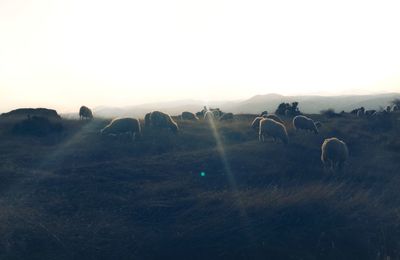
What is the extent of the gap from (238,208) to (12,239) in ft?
24.6

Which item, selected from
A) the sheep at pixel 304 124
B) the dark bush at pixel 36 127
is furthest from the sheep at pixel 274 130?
the dark bush at pixel 36 127

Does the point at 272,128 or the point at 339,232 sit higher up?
the point at 272,128

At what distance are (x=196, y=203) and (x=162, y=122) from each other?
17.1 meters

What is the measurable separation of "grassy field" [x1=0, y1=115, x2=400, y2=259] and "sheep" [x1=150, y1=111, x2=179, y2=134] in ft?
17.0

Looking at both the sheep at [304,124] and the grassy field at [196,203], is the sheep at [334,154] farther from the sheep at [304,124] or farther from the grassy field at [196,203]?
the sheep at [304,124]

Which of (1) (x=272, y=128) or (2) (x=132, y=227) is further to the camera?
(1) (x=272, y=128)

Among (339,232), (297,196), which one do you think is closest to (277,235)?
(339,232)

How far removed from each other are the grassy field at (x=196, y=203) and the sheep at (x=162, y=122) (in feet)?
17.0

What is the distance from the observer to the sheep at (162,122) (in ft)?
103

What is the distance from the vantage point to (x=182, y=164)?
21812 millimetres

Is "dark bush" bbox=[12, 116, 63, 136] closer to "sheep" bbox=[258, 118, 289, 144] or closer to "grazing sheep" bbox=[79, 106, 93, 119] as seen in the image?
"grazing sheep" bbox=[79, 106, 93, 119]

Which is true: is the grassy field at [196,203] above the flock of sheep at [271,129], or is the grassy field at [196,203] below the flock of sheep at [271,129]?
below

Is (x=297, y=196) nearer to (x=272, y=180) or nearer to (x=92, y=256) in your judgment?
(x=272, y=180)

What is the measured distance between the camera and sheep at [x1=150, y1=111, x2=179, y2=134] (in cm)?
3136
